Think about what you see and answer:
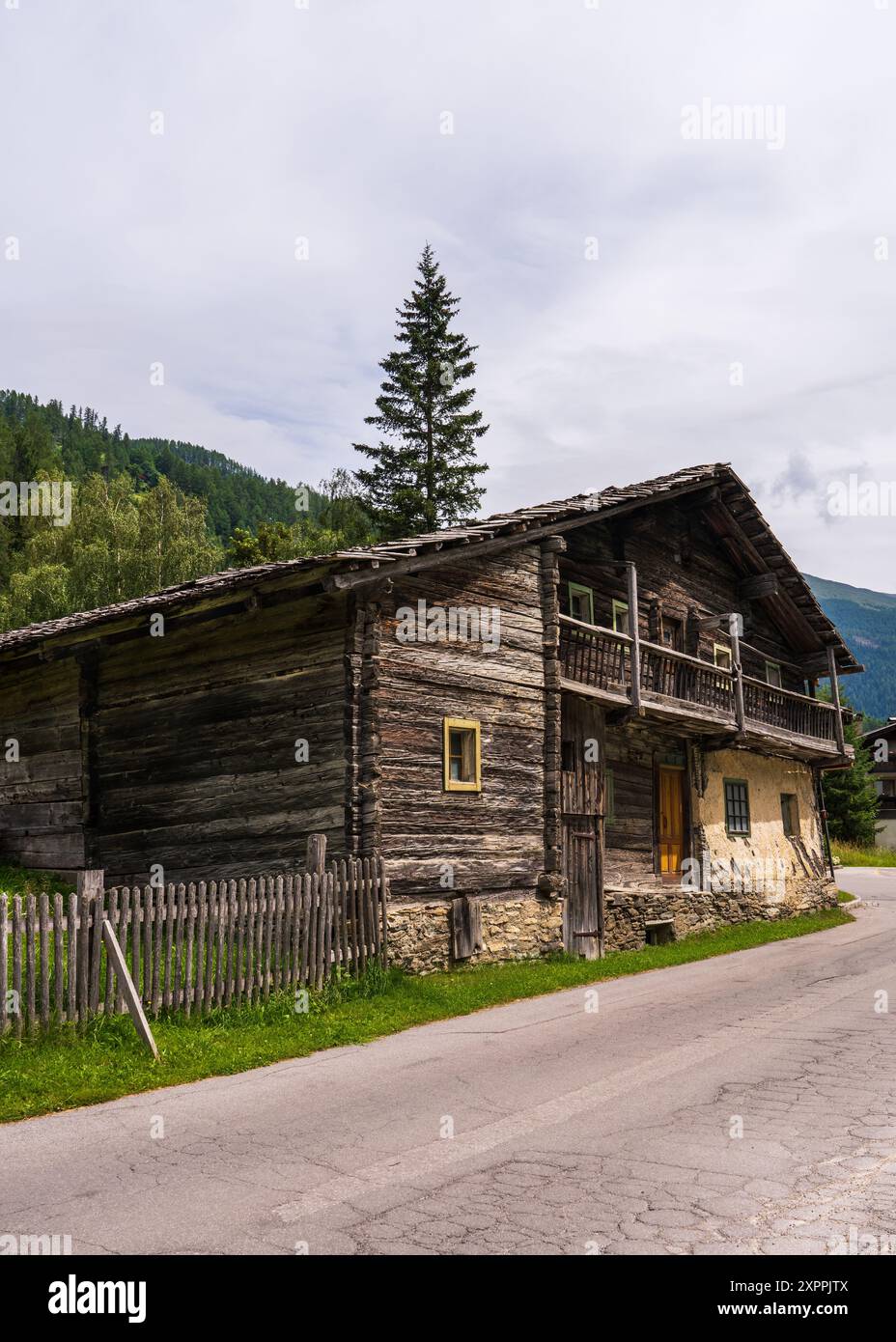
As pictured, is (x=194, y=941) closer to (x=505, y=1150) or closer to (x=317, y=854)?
(x=317, y=854)

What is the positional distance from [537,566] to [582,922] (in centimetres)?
585

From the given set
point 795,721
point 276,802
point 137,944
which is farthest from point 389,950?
point 795,721

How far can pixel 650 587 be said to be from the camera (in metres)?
23.0

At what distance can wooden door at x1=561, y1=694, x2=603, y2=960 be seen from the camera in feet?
58.1

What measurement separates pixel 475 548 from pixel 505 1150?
1032cm

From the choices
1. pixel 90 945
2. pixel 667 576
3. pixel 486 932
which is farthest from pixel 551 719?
pixel 90 945

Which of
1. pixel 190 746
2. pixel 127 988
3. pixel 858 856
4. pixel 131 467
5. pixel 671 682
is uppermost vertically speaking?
pixel 131 467

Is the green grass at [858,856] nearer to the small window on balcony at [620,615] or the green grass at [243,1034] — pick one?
the small window on balcony at [620,615]

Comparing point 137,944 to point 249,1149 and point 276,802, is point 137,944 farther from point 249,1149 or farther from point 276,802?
point 276,802

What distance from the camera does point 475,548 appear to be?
15844mm

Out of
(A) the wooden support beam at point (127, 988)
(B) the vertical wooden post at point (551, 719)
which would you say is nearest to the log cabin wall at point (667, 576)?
(B) the vertical wooden post at point (551, 719)

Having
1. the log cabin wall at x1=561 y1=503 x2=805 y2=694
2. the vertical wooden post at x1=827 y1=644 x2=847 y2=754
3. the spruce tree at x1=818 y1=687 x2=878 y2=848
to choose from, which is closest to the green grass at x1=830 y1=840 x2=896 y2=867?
the spruce tree at x1=818 y1=687 x2=878 y2=848

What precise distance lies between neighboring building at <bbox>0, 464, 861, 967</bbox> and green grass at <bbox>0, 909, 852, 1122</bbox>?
1.00 m

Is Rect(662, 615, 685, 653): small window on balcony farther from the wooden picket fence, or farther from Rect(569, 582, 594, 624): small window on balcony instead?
the wooden picket fence
